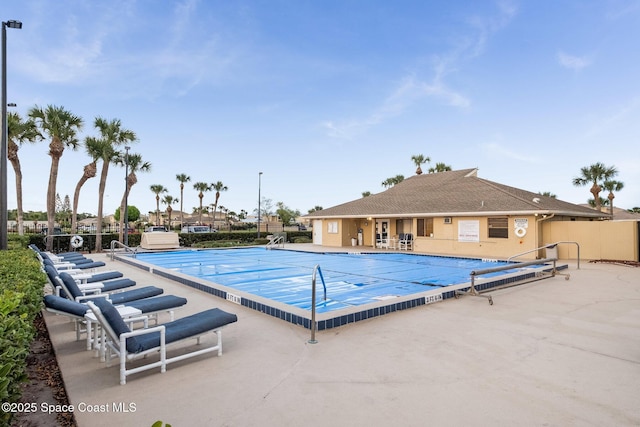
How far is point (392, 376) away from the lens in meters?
3.67

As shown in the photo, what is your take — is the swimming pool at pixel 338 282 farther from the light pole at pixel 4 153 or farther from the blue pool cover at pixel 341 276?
the light pole at pixel 4 153

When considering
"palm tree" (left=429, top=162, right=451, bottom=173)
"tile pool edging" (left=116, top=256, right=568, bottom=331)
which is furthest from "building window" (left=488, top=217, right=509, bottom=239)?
"palm tree" (left=429, top=162, right=451, bottom=173)

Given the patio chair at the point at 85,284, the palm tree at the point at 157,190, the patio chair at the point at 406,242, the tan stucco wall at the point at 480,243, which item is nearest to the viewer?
the patio chair at the point at 85,284

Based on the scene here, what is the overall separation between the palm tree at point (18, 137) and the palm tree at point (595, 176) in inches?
1823

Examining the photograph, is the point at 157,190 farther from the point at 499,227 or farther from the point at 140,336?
the point at 140,336

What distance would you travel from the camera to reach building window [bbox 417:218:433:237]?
20.1m

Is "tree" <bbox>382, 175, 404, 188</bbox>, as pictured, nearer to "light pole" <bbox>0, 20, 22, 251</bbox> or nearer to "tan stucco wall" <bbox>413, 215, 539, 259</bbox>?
"tan stucco wall" <bbox>413, 215, 539, 259</bbox>

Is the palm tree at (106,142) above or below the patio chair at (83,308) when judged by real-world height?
above

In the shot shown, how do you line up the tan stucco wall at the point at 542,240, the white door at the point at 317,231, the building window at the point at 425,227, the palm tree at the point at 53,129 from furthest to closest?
the white door at the point at 317,231
the building window at the point at 425,227
the palm tree at the point at 53,129
the tan stucco wall at the point at 542,240

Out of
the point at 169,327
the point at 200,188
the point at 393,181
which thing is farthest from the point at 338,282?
the point at 200,188

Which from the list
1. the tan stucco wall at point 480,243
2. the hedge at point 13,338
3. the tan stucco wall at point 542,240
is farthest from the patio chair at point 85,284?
the tan stucco wall at point 480,243

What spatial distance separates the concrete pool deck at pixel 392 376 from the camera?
294cm

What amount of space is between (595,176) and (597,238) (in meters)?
26.1

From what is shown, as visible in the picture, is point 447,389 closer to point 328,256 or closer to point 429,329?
point 429,329
